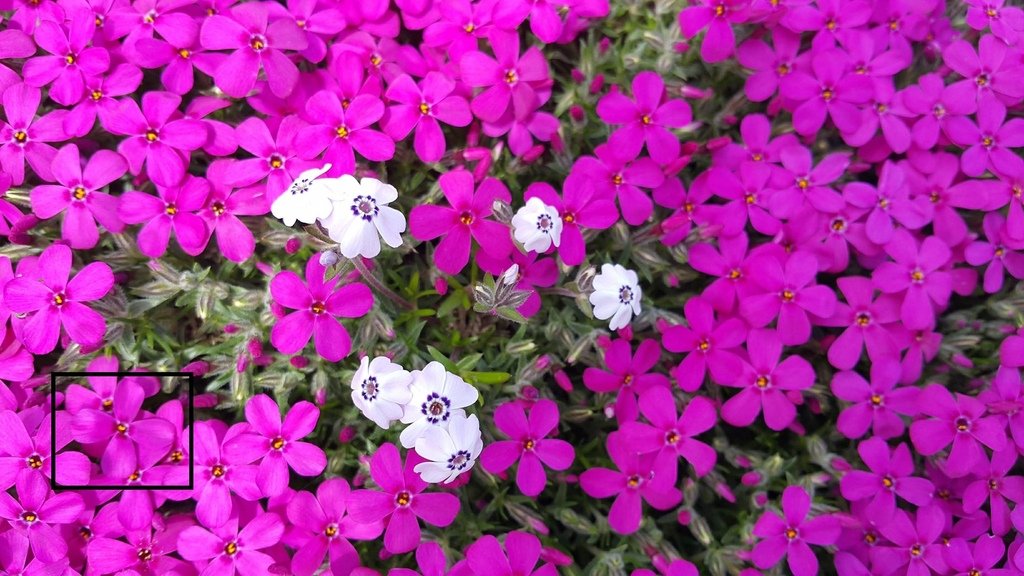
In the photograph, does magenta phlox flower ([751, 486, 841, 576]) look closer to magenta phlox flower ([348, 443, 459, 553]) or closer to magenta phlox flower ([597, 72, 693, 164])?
magenta phlox flower ([348, 443, 459, 553])

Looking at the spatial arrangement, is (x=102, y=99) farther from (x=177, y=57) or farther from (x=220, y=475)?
(x=220, y=475)

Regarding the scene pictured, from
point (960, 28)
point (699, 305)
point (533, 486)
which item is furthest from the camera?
point (960, 28)

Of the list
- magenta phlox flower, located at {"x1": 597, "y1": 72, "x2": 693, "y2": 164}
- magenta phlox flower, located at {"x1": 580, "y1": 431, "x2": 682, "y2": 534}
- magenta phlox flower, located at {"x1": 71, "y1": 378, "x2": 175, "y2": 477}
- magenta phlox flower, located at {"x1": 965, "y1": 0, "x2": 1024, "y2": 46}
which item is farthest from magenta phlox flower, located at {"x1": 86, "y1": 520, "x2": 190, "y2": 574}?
magenta phlox flower, located at {"x1": 965, "y1": 0, "x2": 1024, "y2": 46}

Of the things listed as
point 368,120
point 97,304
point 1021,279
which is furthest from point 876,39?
point 97,304

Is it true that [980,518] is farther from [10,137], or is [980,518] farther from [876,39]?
[10,137]

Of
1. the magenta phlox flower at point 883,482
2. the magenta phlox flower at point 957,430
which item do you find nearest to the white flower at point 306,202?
the magenta phlox flower at point 883,482

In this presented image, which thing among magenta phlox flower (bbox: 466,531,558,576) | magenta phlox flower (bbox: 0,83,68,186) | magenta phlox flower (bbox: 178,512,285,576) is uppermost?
magenta phlox flower (bbox: 0,83,68,186)

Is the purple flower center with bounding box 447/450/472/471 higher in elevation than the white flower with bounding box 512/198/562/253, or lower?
lower
